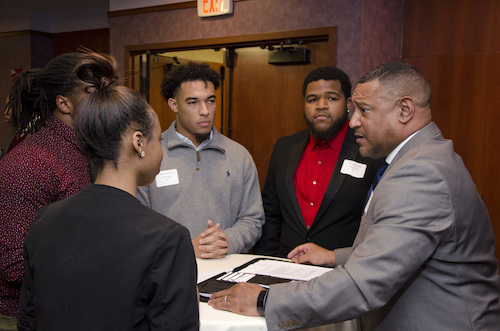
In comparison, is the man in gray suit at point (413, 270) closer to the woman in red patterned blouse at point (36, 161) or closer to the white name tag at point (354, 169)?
the woman in red patterned blouse at point (36, 161)

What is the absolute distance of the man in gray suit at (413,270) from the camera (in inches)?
55.6

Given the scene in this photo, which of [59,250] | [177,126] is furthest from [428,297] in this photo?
[177,126]

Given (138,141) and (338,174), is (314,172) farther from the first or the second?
(138,141)

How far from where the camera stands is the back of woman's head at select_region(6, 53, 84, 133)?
5.61ft

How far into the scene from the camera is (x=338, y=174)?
2.64m

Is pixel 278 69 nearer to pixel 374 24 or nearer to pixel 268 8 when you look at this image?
pixel 268 8

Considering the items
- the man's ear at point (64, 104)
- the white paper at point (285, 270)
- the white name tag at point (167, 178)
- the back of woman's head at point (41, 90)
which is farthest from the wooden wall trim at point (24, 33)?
the white paper at point (285, 270)

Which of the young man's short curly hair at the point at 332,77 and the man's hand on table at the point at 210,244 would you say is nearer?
the man's hand on table at the point at 210,244

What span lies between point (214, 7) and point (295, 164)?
8.74 feet

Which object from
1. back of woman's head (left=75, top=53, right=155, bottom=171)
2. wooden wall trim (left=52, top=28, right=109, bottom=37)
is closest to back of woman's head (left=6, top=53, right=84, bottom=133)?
back of woman's head (left=75, top=53, right=155, bottom=171)

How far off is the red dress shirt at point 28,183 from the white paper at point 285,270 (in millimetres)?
759

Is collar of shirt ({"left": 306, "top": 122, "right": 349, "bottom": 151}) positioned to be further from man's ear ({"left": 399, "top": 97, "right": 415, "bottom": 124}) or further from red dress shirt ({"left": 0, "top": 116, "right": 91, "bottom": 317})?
red dress shirt ({"left": 0, "top": 116, "right": 91, "bottom": 317})

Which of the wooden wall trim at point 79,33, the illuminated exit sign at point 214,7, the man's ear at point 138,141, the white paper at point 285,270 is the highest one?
the wooden wall trim at point 79,33

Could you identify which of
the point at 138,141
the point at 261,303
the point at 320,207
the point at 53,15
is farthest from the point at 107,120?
the point at 53,15
